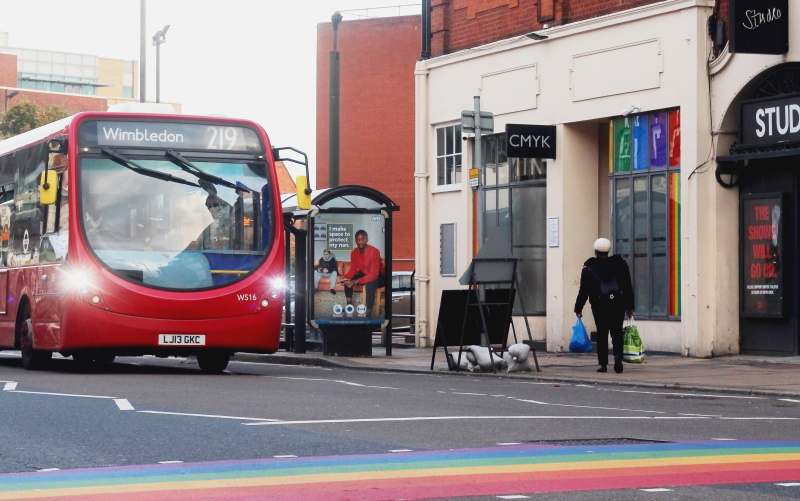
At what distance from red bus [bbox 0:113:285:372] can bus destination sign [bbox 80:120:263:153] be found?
0.01 meters

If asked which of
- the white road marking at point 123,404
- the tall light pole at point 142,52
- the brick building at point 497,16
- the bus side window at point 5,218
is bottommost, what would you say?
the white road marking at point 123,404

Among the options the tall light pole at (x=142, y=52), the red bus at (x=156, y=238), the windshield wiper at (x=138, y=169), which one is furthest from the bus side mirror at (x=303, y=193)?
the tall light pole at (x=142, y=52)

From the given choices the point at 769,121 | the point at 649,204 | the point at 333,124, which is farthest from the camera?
the point at 333,124

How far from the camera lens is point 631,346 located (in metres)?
17.3

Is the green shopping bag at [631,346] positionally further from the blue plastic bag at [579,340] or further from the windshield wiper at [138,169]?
the windshield wiper at [138,169]

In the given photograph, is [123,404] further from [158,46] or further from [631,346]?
[158,46]

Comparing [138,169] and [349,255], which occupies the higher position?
[138,169]

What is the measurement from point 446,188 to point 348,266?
13.3 ft

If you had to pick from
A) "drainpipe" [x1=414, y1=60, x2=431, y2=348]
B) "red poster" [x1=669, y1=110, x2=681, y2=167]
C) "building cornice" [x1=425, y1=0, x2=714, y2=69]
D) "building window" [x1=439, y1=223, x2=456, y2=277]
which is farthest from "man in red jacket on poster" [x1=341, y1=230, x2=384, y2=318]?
"red poster" [x1=669, y1=110, x2=681, y2=167]

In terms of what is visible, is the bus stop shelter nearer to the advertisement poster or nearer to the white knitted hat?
the advertisement poster

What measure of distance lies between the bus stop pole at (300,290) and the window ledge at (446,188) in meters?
3.84

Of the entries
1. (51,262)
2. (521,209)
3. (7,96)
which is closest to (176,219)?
(51,262)

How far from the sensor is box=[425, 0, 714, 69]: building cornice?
788 inches

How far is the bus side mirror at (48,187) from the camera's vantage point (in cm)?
1650
